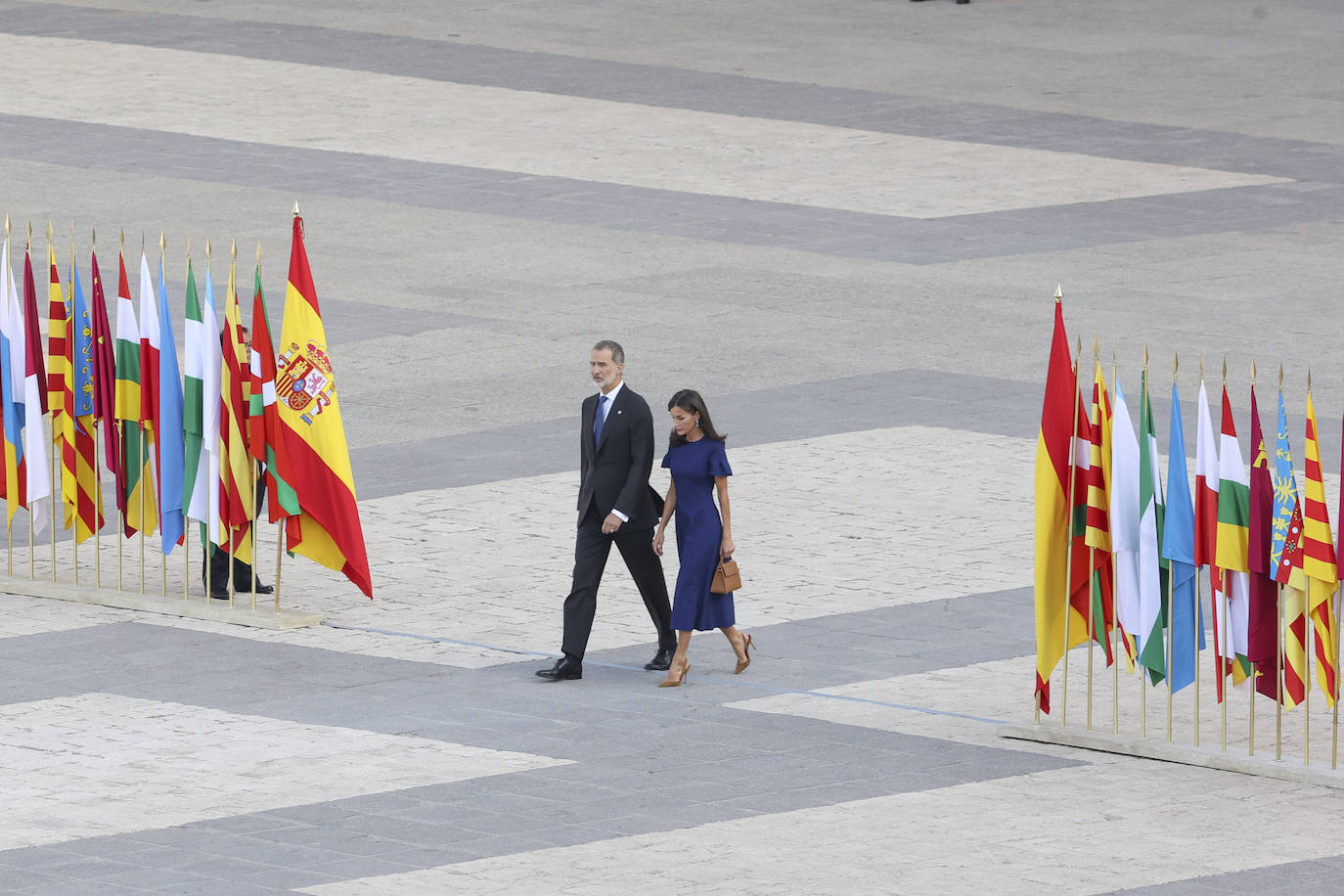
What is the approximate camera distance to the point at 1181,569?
12953mm

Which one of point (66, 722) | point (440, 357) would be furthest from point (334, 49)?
point (66, 722)

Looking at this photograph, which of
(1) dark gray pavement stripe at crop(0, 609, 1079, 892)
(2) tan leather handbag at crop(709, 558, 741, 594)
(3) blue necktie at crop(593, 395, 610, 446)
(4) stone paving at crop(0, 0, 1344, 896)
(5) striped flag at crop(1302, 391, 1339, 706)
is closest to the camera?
(1) dark gray pavement stripe at crop(0, 609, 1079, 892)

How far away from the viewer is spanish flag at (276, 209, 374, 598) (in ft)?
51.2

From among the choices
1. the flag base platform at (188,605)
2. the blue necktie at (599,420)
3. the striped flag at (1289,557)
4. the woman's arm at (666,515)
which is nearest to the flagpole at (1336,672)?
the striped flag at (1289,557)

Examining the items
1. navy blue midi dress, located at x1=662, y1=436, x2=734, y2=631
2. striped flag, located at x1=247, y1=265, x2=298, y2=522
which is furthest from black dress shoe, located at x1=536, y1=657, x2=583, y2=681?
striped flag, located at x1=247, y1=265, x2=298, y2=522

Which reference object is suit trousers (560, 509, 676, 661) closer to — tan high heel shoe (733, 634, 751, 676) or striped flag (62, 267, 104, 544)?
tan high heel shoe (733, 634, 751, 676)

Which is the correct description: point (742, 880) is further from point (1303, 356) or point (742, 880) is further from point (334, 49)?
point (334, 49)

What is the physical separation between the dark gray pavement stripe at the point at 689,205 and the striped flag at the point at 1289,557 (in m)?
14.3

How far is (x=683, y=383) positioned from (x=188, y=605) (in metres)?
6.80

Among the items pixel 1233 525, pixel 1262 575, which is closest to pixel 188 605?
pixel 1233 525

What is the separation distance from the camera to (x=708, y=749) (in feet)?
42.5

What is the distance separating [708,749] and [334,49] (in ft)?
93.2

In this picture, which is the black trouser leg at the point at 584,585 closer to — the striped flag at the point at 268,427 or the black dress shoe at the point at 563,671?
the black dress shoe at the point at 563,671

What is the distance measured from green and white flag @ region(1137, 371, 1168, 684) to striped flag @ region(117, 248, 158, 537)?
6.26 metres
